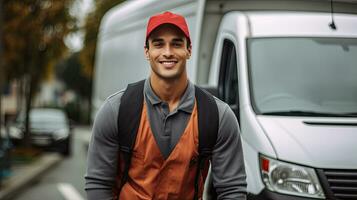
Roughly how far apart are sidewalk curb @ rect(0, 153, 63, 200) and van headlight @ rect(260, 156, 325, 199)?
620 cm

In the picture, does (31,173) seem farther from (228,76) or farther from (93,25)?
(93,25)

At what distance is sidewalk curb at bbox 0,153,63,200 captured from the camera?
11.6 m

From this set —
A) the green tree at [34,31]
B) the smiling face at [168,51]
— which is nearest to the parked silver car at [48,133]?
the green tree at [34,31]

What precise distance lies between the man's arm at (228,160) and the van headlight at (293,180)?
2.23 meters

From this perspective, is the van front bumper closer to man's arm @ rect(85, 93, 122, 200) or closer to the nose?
man's arm @ rect(85, 93, 122, 200)

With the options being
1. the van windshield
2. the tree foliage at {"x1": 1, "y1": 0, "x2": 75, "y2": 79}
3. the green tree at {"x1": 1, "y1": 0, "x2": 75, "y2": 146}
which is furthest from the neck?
the tree foliage at {"x1": 1, "y1": 0, "x2": 75, "y2": 79}

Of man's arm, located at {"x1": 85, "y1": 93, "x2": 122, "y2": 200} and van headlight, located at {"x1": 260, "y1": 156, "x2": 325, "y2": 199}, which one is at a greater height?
man's arm, located at {"x1": 85, "y1": 93, "x2": 122, "y2": 200}

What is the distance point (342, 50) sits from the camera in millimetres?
6602

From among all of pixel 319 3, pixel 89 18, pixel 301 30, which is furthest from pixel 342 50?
pixel 89 18

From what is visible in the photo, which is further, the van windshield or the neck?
the van windshield

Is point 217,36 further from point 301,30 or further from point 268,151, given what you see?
point 268,151

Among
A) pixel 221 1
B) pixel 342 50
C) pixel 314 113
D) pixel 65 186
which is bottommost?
pixel 65 186

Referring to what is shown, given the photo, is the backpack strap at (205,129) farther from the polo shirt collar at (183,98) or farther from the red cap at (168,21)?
the red cap at (168,21)

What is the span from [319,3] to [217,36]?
112 centimetres
